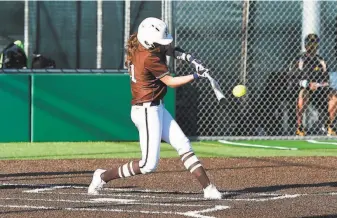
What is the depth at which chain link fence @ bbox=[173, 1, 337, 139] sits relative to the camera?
16625 mm

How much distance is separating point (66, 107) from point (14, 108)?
81 centimetres

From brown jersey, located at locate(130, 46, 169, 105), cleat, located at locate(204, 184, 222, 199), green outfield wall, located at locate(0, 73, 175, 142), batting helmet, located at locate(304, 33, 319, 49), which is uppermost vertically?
brown jersey, located at locate(130, 46, 169, 105)

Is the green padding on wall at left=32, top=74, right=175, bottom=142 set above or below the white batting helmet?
below

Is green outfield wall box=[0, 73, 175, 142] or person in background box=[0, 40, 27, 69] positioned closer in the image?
green outfield wall box=[0, 73, 175, 142]

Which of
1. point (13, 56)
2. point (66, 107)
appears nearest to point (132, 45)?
point (66, 107)

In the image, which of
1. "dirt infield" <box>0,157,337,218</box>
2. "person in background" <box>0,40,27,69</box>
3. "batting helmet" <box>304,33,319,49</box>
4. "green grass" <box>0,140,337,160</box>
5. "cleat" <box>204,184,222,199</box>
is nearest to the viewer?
"dirt infield" <box>0,157,337,218</box>

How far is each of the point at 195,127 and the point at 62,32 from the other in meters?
3.05

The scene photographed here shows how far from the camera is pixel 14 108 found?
15.4m

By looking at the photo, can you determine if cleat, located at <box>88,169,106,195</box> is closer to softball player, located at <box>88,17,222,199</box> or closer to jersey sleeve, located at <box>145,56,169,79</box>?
softball player, located at <box>88,17,222,199</box>

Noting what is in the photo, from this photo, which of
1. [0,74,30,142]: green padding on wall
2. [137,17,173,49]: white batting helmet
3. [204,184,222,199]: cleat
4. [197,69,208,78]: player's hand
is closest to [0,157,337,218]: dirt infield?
[204,184,222,199]: cleat

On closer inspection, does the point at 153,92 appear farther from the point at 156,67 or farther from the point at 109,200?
the point at 109,200

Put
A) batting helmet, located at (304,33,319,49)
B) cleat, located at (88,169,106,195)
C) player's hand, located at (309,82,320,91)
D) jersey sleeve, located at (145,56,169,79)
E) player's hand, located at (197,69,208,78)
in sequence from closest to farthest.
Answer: player's hand, located at (197,69,208,78), jersey sleeve, located at (145,56,169,79), cleat, located at (88,169,106,195), batting helmet, located at (304,33,319,49), player's hand, located at (309,82,320,91)

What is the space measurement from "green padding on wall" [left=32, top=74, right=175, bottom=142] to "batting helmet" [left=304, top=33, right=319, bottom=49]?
8.17 feet

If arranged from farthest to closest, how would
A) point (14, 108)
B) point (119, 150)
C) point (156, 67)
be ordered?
point (14, 108) → point (119, 150) → point (156, 67)
